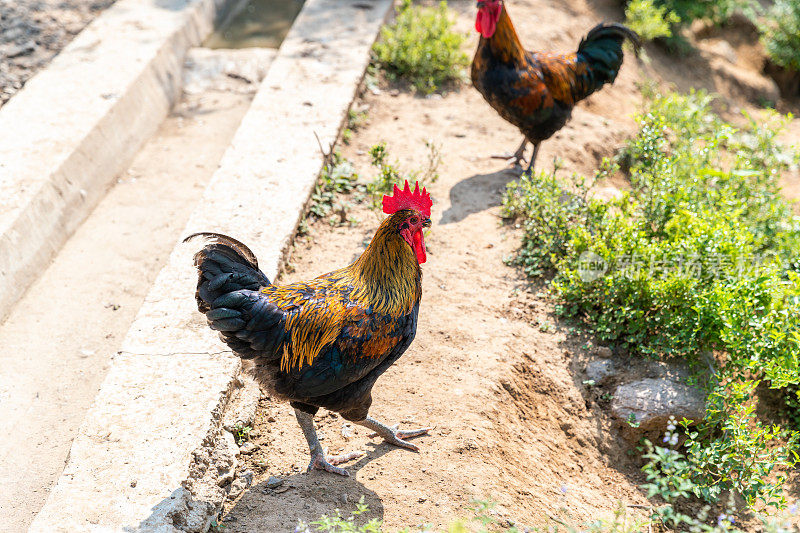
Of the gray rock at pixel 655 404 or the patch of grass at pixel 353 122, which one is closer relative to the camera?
the gray rock at pixel 655 404

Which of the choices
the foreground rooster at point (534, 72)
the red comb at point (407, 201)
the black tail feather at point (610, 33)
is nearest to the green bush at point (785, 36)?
the black tail feather at point (610, 33)

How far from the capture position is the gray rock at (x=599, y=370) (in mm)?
4621

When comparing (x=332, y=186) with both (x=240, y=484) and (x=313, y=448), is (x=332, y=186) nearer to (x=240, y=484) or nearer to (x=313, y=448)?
(x=313, y=448)

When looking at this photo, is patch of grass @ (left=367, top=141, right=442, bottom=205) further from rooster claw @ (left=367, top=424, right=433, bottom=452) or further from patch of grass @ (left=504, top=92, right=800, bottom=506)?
rooster claw @ (left=367, top=424, right=433, bottom=452)

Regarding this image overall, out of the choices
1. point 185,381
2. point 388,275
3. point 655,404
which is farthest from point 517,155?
point 185,381

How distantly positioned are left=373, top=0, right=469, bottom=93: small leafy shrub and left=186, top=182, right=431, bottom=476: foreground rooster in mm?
4306

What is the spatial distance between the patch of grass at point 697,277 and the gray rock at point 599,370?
0.19 metres

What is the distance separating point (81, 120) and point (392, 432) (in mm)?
4248

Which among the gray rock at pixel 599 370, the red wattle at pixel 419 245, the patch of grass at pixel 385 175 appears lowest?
the gray rock at pixel 599 370

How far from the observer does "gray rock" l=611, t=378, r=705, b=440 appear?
14.3 feet

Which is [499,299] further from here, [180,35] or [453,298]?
[180,35]

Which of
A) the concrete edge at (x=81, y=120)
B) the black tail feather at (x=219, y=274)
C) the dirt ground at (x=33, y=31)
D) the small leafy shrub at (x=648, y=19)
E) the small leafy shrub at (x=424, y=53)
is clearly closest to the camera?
the black tail feather at (x=219, y=274)

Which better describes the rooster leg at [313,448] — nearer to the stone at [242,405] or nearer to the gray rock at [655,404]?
the stone at [242,405]

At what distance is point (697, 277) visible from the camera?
4555 millimetres
